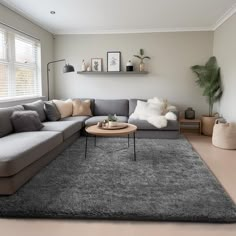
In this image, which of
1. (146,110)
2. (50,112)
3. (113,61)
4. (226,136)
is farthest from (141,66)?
(226,136)

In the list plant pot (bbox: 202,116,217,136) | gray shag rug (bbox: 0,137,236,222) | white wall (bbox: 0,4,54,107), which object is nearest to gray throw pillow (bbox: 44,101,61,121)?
white wall (bbox: 0,4,54,107)

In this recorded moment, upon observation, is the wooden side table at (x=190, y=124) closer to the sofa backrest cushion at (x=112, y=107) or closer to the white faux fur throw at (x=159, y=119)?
the white faux fur throw at (x=159, y=119)

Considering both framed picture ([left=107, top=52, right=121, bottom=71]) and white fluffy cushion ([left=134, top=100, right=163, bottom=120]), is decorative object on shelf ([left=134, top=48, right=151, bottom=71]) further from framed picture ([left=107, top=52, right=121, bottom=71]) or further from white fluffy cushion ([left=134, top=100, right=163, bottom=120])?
white fluffy cushion ([left=134, top=100, right=163, bottom=120])

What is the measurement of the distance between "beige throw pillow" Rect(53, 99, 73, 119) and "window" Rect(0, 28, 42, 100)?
62 cm

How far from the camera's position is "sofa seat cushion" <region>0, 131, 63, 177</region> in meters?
2.23

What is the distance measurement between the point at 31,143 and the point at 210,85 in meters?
4.01

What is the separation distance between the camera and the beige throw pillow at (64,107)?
4.91 m

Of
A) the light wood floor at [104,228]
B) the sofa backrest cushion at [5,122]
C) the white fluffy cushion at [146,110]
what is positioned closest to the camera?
the light wood floor at [104,228]

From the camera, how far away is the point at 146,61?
18.8ft

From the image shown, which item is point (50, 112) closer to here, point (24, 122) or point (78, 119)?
point (78, 119)

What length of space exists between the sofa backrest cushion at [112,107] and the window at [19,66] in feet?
4.51

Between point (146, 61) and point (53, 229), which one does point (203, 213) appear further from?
point (146, 61)

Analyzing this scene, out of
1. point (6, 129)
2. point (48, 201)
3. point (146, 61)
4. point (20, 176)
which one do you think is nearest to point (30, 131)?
point (6, 129)

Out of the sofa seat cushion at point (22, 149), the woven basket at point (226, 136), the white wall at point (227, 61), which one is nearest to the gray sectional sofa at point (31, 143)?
the sofa seat cushion at point (22, 149)
